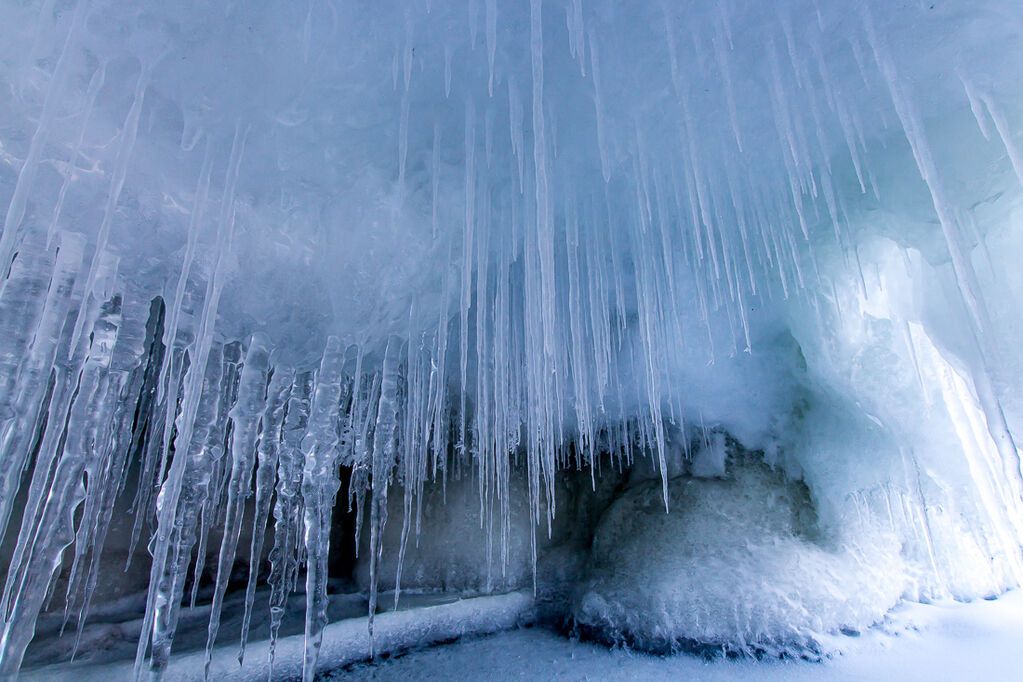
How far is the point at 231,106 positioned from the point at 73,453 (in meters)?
1.81

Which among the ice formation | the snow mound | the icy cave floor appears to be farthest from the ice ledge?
the snow mound

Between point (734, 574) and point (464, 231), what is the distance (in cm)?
471

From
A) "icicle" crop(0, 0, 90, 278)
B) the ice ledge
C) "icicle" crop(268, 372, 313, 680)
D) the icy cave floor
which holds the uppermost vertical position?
"icicle" crop(0, 0, 90, 278)

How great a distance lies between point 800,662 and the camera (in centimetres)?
462

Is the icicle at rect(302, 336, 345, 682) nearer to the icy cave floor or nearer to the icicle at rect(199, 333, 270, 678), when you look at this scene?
the icicle at rect(199, 333, 270, 678)

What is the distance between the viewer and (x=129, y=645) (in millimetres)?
4523

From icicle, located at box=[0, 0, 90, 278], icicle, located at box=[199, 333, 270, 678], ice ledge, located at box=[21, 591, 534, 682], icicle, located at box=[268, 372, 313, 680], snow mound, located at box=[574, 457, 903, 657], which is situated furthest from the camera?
snow mound, located at box=[574, 457, 903, 657]

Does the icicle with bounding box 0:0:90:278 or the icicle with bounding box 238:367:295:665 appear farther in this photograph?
the icicle with bounding box 238:367:295:665

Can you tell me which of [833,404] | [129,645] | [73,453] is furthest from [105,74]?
[833,404]

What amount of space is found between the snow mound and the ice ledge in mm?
1017

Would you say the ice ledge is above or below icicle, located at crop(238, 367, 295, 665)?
below

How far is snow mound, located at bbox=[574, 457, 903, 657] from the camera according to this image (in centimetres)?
511

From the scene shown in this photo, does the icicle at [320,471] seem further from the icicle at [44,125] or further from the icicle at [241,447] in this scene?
the icicle at [44,125]

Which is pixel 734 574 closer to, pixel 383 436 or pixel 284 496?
pixel 383 436
